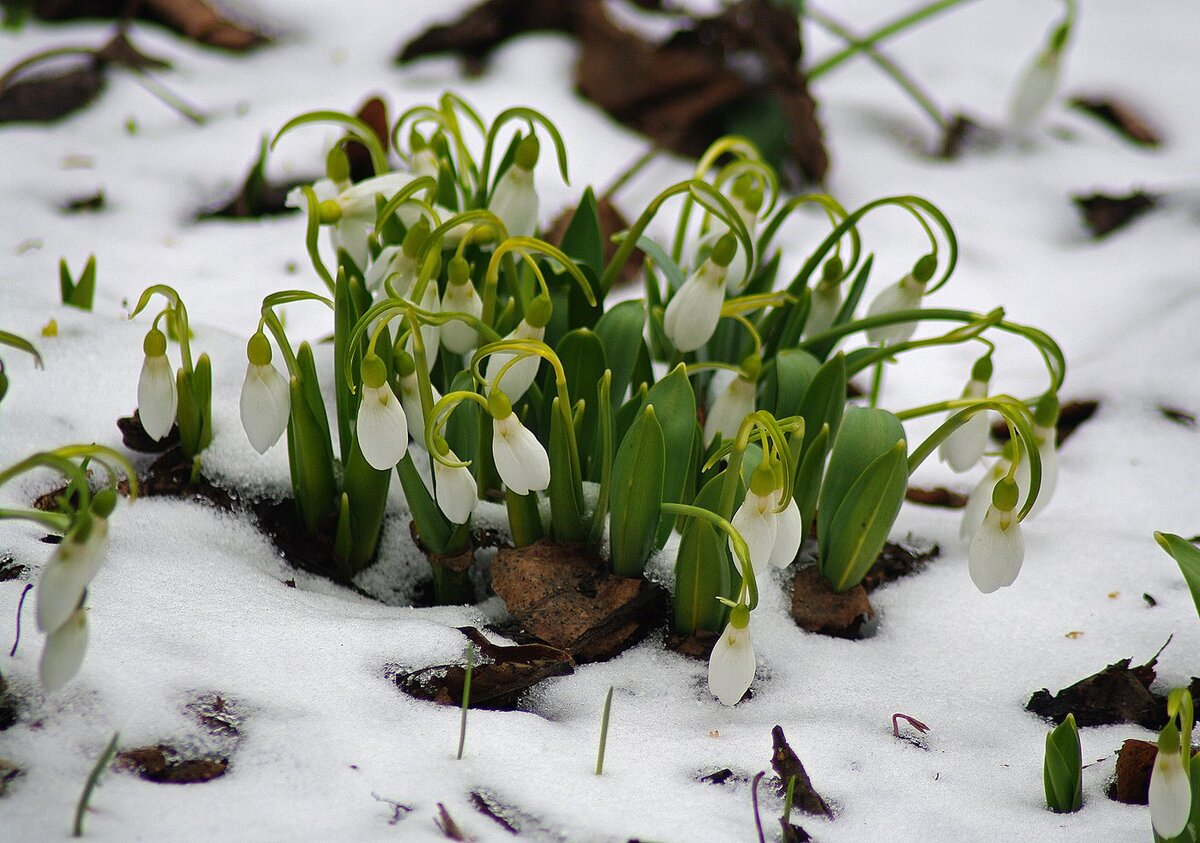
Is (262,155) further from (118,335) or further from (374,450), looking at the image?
(374,450)

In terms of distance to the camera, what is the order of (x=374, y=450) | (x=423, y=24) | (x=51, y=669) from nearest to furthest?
1. (x=51, y=669)
2. (x=374, y=450)
3. (x=423, y=24)

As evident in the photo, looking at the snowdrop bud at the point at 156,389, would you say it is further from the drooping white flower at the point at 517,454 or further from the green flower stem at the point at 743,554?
the green flower stem at the point at 743,554

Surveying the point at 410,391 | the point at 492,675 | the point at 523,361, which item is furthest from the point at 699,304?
the point at 492,675

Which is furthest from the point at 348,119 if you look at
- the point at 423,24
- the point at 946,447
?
the point at 423,24

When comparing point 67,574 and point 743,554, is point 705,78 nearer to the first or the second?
point 743,554

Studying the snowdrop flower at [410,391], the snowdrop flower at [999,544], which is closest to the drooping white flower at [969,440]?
the snowdrop flower at [999,544]
